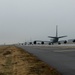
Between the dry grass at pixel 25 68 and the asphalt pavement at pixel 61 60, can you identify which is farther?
the asphalt pavement at pixel 61 60

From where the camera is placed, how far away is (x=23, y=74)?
45.3 ft

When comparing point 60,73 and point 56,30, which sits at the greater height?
point 56,30

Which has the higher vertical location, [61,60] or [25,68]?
[61,60]

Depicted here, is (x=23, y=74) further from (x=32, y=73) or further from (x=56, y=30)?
(x=56, y=30)

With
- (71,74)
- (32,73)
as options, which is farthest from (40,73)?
(71,74)

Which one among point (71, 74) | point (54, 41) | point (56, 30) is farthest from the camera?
point (56, 30)

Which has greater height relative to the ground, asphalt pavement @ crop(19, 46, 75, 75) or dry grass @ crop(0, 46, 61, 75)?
asphalt pavement @ crop(19, 46, 75, 75)

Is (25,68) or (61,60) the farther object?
(61,60)

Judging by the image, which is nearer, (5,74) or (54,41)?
(5,74)

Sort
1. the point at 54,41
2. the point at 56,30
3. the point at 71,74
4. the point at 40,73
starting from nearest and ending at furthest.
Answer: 1. the point at 71,74
2. the point at 40,73
3. the point at 54,41
4. the point at 56,30

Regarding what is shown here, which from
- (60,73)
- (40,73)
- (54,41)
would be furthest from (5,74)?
(54,41)

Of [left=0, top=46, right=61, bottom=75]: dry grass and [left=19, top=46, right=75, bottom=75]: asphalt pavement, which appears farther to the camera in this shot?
[left=19, top=46, right=75, bottom=75]: asphalt pavement

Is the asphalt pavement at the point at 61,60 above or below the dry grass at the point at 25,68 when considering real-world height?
above

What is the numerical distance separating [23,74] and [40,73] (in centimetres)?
88
